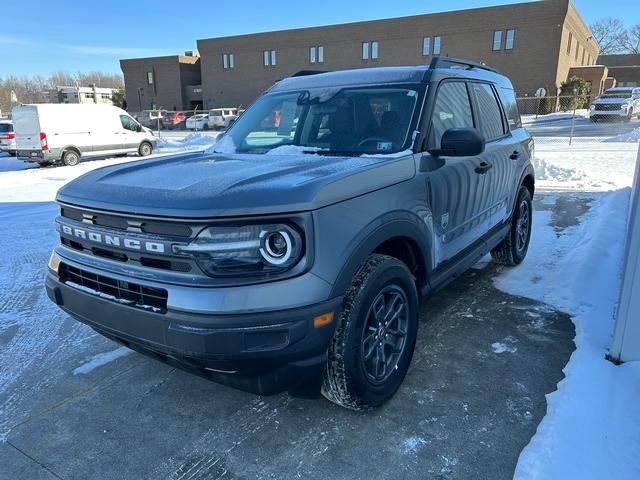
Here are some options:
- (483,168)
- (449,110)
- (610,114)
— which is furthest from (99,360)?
(610,114)

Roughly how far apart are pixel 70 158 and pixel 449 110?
1654cm

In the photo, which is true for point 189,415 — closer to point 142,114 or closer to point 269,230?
point 269,230

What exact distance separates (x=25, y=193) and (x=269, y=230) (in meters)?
11.2

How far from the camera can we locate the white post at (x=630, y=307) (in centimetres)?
307

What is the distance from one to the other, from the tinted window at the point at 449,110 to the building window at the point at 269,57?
52538 mm

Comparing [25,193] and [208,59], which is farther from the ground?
[208,59]

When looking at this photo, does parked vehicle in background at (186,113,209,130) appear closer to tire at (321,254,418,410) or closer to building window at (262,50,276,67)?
building window at (262,50,276,67)

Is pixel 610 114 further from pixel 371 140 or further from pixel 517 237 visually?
pixel 371 140

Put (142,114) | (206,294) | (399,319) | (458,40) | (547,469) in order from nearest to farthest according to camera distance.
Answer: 1. (206,294)
2. (547,469)
3. (399,319)
4. (458,40)
5. (142,114)

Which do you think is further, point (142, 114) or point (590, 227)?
point (142, 114)

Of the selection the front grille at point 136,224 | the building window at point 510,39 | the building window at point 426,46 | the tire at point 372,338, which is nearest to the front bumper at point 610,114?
the building window at point 510,39

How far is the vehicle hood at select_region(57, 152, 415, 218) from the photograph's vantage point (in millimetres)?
2182

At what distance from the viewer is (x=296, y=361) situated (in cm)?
226

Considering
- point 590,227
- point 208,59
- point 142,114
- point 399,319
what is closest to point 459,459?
point 399,319
